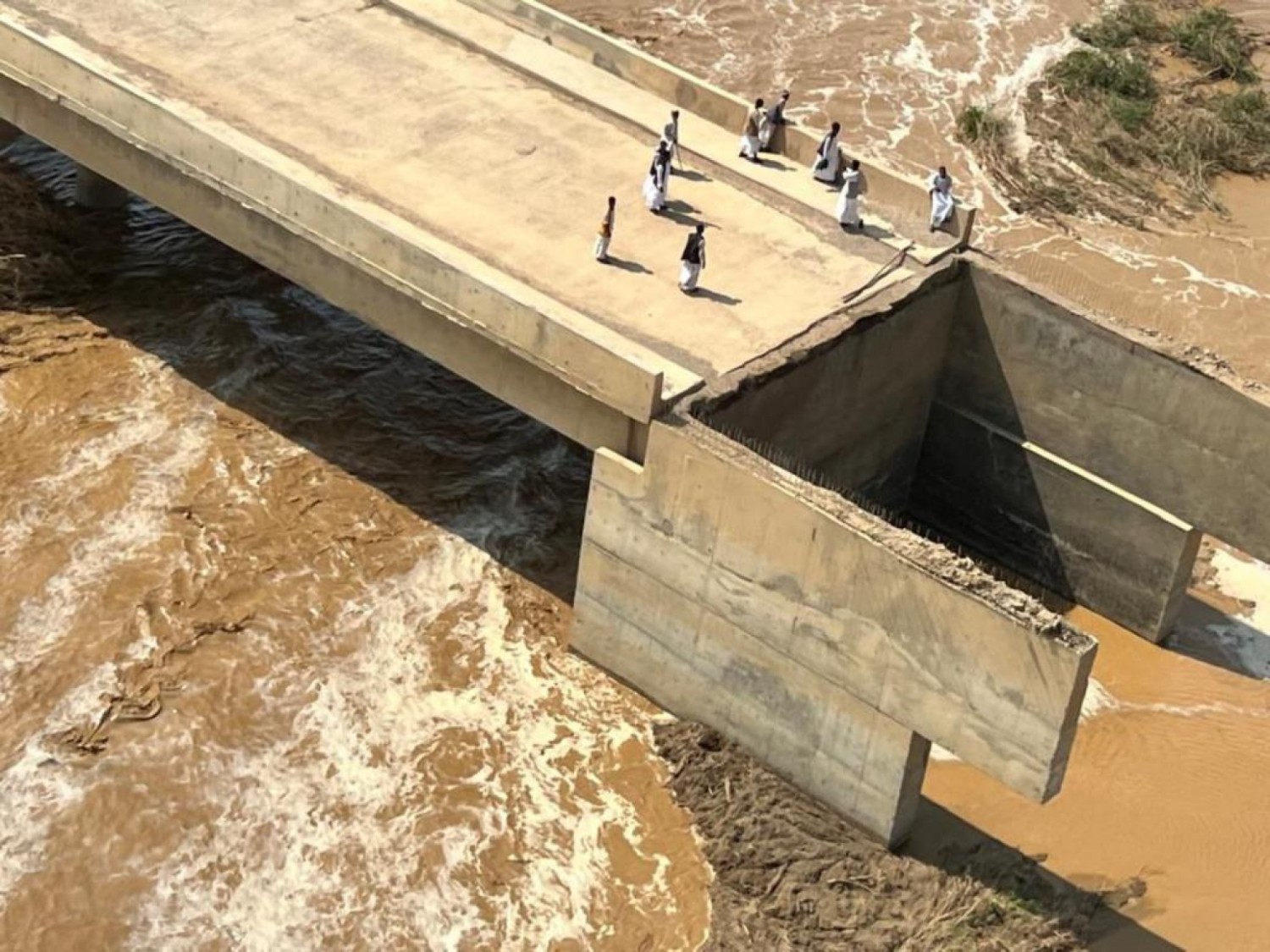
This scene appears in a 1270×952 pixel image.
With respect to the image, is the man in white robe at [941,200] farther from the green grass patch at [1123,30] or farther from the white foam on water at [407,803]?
the green grass patch at [1123,30]

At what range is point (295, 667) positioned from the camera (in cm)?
2031

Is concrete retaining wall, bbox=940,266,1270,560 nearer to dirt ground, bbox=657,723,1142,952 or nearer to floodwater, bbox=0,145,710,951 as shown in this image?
dirt ground, bbox=657,723,1142,952

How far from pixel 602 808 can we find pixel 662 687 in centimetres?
177

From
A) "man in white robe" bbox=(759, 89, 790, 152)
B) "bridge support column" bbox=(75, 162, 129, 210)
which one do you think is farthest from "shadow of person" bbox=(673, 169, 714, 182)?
"bridge support column" bbox=(75, 162, 129, 210)

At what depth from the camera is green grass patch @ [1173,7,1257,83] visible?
36875 mm

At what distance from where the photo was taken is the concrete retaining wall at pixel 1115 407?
21.3 m

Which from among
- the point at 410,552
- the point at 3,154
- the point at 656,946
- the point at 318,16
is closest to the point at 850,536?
the point at 656,946

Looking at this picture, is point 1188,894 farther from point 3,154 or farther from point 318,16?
point 3,154

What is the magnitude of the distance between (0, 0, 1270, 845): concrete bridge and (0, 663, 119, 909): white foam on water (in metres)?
5.75

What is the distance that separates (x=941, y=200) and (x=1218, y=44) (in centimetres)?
1773

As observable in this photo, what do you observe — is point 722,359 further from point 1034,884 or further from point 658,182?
point 1034,884

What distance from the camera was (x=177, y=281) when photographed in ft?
87.8

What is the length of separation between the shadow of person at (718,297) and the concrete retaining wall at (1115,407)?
3458 mm

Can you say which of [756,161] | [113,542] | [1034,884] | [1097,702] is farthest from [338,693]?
[756,161]
